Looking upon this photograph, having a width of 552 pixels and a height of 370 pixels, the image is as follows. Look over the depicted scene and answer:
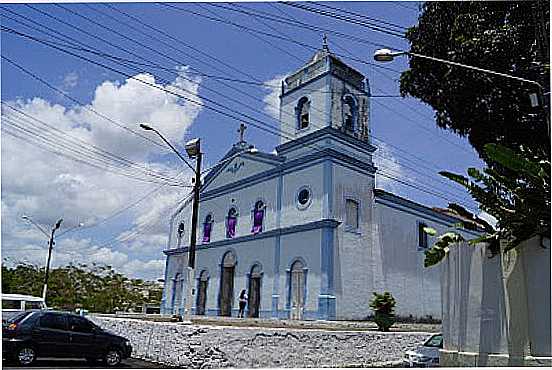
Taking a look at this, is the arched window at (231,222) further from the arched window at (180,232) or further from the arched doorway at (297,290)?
the arched doorway at (297,290)

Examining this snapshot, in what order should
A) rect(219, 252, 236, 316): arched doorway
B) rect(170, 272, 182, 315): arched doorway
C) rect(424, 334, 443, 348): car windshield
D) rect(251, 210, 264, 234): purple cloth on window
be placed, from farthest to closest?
rect(170, 272, 182, 315): arched doorway
rect(219, 252, 236, 316): arched doorway
rect(251, 210, 264, 234): purple cloth on window
rect(424, 334, 443, 348): car windshield

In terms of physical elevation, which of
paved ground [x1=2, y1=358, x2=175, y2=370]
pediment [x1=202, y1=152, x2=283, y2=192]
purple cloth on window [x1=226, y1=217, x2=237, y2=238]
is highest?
pediment [x1=202, y1=152, x2=283, y2=192]

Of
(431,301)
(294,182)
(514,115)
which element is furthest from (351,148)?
(514,115)

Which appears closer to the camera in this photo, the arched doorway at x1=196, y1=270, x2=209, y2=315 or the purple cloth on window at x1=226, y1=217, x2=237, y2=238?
the purple cloth on window at x1=226, y1=217, x2=237, y2=238

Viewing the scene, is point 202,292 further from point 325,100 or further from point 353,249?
point 325,100

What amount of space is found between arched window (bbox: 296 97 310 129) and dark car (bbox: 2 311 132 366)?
11.0 m

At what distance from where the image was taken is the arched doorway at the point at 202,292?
22.9m

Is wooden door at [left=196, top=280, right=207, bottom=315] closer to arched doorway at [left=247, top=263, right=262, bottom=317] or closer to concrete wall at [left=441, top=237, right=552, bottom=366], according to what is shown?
arched doorway at [left=247, top=263, right=262, bottom=317]

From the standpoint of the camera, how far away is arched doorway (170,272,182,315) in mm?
23844

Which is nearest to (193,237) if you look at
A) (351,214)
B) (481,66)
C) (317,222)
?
(481,66)

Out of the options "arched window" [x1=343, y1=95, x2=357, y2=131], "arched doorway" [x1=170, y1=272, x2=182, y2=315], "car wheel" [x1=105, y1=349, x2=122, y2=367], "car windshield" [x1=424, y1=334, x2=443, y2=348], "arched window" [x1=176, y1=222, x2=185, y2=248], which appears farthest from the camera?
"arched window" [x1=176, y1=222, x2=185, y2=248]

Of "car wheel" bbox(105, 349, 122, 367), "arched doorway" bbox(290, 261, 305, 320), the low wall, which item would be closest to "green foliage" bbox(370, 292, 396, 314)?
the low wall

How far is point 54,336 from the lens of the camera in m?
9.98

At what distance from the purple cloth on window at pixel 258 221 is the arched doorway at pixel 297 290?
7.03 ft
